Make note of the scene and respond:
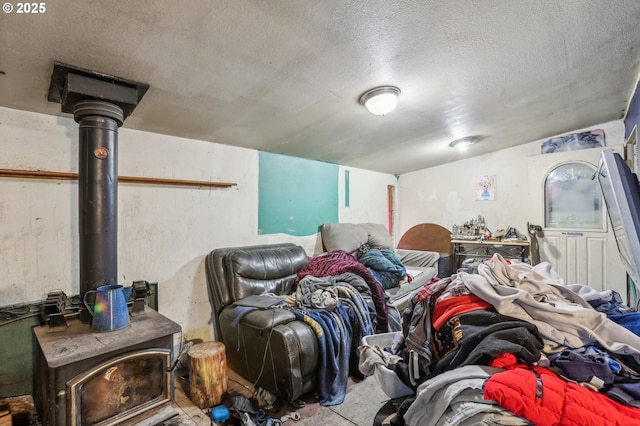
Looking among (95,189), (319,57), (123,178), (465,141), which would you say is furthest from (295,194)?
(465,141)

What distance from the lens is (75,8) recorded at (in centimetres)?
116

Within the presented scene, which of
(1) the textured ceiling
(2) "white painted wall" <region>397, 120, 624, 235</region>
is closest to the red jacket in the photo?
(1) the textured ceiling

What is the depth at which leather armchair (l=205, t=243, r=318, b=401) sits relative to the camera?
187 centimetres

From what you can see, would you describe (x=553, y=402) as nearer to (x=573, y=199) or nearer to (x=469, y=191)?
(x=573, y=199)

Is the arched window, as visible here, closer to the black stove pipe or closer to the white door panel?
the white door panel

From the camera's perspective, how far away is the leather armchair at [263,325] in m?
1.87

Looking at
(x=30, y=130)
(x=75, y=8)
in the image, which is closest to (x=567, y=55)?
(x=75, y=8)

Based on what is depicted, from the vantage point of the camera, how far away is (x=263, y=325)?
6.46 feet

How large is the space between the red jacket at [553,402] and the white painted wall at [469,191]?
408 cm

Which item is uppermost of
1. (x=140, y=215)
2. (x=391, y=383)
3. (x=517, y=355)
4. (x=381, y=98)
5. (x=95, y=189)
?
(x=381, y=98)

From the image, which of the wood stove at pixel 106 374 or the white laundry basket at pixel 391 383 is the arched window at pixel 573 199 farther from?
the wood stove at pixel 106 374

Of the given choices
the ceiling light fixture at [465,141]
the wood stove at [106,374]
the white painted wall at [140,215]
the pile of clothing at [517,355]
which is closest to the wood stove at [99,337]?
the wood stove at [106,374]

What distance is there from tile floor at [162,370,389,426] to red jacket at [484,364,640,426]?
122 centimetres

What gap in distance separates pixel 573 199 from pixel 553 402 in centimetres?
415
